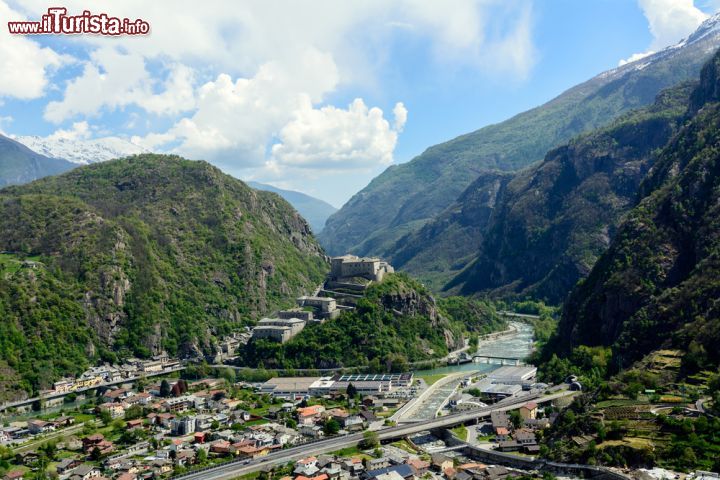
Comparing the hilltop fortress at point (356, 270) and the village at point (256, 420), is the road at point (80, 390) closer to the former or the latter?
the village at point (256, 420)

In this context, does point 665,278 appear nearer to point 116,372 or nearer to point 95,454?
point 95,454

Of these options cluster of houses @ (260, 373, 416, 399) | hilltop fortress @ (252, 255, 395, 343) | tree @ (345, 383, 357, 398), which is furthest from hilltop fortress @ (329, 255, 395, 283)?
tree @ (345, 383, 357, 398)

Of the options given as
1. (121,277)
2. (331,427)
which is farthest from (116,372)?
(331,427)

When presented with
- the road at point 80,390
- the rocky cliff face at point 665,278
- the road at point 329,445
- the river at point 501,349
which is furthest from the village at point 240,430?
the rocky cliff face at point 665,278

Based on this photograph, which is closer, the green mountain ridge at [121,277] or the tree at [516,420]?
the tree at [516,420]

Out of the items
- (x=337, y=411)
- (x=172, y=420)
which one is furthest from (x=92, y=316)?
(x=337, y=411)

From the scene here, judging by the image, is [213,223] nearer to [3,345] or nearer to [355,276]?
[355,276]
